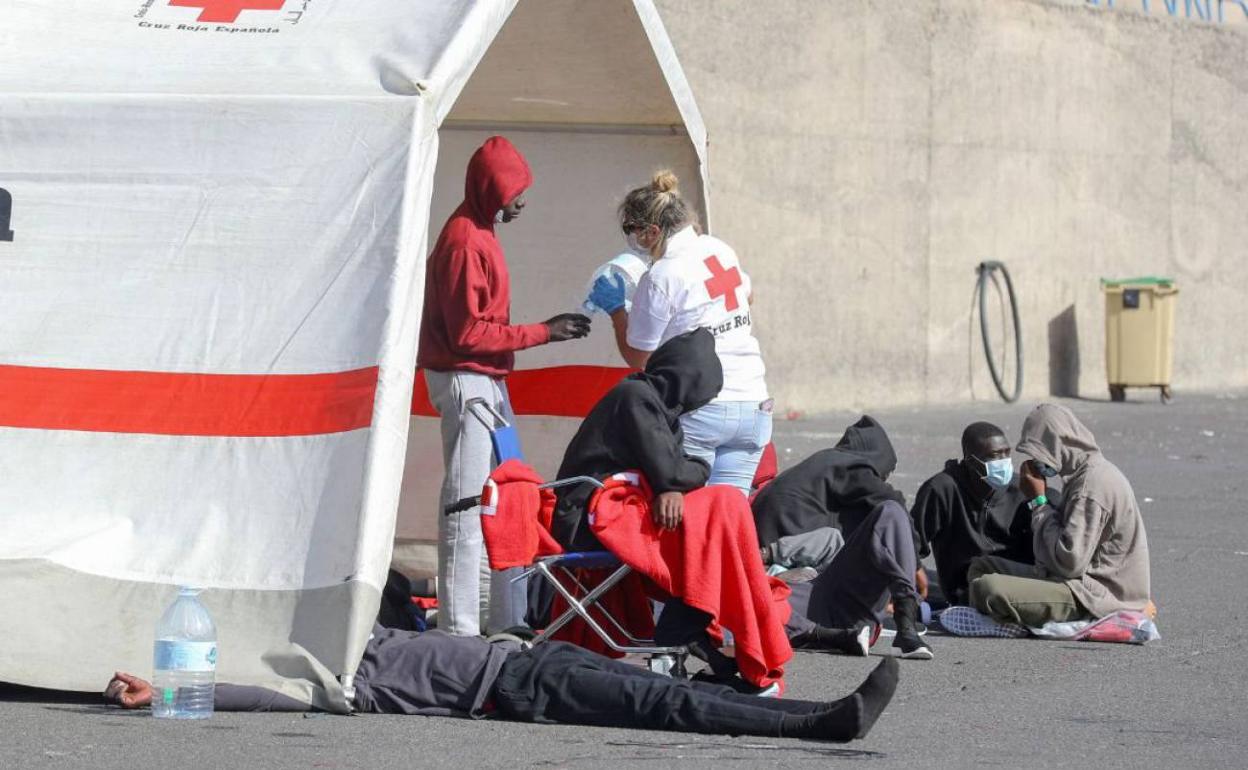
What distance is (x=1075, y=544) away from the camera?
7590 millimetres

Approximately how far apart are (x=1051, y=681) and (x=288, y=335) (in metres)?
2.86

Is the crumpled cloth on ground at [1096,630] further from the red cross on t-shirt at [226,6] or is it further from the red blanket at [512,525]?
the red cross on t-shirt at [226,6]

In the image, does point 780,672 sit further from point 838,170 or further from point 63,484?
point 838,170

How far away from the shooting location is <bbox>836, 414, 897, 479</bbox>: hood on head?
311 inches

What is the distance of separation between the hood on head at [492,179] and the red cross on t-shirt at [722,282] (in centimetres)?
76

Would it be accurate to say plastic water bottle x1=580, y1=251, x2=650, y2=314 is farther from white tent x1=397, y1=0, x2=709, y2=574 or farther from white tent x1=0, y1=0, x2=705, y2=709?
white tent x1=0, y1=0, x2=705, y2=709

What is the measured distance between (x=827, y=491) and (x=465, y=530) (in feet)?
5.33

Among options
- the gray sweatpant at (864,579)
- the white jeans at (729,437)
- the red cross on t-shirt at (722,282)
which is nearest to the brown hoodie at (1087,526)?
the gray sweatpant at (864,579)

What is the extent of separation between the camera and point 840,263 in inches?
682

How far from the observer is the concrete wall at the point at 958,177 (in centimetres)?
1667

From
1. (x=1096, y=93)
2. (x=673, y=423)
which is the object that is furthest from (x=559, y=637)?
(x=1096, y=93)

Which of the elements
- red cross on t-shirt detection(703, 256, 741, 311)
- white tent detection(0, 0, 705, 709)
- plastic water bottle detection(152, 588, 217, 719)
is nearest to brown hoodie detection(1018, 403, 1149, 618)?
red cross on t-shirt detection(703, 256, 741, 311)

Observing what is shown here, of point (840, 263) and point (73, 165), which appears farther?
point (840, 263)

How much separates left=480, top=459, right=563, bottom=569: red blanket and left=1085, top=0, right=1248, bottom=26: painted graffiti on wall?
15.0 m
